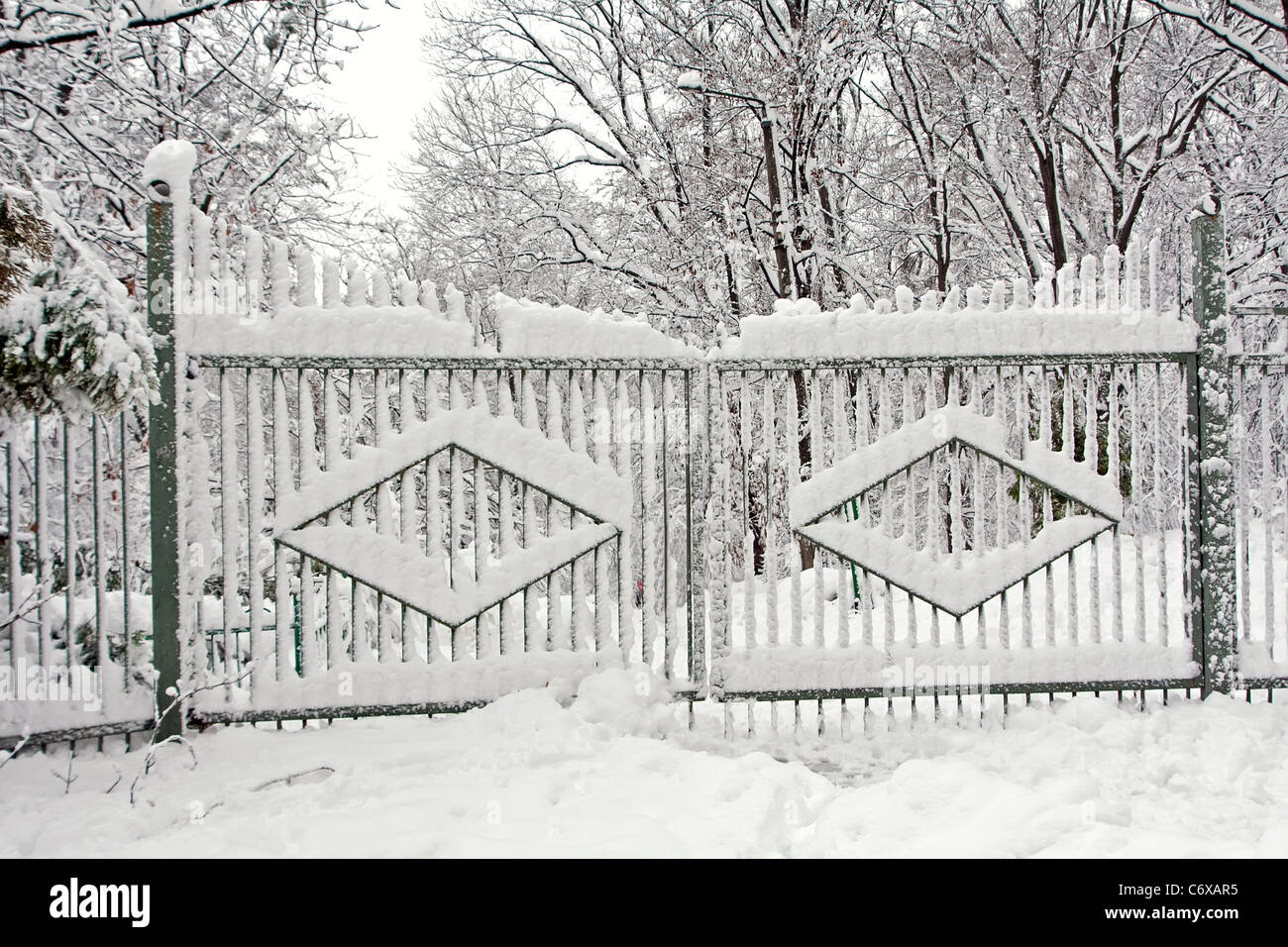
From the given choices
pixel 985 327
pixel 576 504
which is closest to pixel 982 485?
pixel 985 327

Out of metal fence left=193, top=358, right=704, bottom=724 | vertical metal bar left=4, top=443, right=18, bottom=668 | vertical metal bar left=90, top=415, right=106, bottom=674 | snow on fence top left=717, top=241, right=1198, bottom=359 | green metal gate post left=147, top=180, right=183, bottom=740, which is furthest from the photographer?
snow on fence top left=717, top=241, right=1198, bottom=359

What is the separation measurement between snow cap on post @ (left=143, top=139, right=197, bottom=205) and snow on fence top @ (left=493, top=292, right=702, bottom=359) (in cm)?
169

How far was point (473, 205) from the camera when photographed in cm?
1664

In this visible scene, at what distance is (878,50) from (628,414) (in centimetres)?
932

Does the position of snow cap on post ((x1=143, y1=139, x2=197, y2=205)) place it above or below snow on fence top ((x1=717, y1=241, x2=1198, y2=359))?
above

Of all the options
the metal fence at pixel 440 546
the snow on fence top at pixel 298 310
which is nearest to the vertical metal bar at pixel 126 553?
the metal fence at pixel 440 546

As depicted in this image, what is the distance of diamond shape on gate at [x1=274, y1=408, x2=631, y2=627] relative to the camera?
3.94 m

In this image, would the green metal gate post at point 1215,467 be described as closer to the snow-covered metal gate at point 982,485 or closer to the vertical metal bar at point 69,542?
the snow-covered metal gate at point 982,485

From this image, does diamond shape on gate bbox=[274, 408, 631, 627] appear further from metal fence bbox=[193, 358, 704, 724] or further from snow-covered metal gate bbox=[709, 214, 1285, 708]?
snow-covered metal gate bbox=[709, 214, 1285, 708]

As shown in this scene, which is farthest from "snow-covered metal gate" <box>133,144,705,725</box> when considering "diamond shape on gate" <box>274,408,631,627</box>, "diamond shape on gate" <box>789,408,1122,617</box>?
"diamond shape on gate" <box>789,408,1122,617</box>

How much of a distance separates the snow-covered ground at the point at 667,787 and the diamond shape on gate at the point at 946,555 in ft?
2.53

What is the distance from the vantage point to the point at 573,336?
4.12 m

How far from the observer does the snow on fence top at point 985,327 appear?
4195 mm
